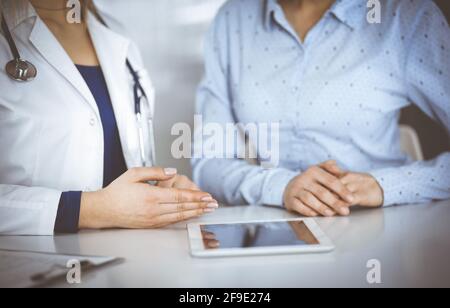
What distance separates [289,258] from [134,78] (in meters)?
0.62

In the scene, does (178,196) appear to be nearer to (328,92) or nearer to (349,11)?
(328,92)

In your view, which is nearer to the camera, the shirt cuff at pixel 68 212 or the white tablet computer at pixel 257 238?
the white tablet computer at pixel 257 238

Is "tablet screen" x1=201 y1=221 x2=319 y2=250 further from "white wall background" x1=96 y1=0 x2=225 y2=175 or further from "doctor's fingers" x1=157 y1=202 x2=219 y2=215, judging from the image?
"white wall background" x1=96 y1=0 x2=225 y2=175

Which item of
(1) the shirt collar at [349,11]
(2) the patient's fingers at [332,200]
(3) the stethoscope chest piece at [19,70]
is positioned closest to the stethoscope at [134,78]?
(3) the stethoscope chest piece at [19,70]

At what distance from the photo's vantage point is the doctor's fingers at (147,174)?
0.85 meters

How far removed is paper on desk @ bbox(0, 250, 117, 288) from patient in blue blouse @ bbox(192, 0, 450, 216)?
46 centimetres

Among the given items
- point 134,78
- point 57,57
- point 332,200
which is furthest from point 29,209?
point 332,200

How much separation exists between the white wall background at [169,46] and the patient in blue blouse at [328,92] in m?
0.28

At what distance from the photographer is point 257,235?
0.77 metres

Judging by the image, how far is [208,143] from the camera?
4.04ft

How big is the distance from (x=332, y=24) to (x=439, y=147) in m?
0.63

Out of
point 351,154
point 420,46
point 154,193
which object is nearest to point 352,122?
point 351,154

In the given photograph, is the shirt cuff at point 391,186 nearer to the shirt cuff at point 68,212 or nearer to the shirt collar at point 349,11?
the shirt collar at point 349,11
